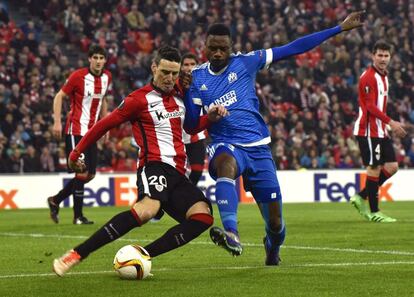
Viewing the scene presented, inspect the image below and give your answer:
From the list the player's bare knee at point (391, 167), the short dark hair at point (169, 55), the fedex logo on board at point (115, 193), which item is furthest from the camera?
the fedex logo on board at point (115, 193)

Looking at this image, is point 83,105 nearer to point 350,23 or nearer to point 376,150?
point 376,150

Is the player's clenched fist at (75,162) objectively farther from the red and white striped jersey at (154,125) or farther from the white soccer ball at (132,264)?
the white soccer ball at (132,264)

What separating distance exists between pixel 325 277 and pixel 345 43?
76.0 feet

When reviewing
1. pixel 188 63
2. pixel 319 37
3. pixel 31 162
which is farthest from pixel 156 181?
pixel 31 162

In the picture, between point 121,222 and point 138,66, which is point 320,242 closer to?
point 121,222

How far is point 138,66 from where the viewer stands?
27.2 meters

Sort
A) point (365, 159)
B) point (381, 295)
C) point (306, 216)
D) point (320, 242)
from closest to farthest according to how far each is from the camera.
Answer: point (381, 295) < point (320, 242) < point (365, 159) < point (306, 216)

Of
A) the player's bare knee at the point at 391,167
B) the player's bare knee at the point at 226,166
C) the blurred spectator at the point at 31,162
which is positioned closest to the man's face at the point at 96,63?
the player's bare knee at the point at 391,167

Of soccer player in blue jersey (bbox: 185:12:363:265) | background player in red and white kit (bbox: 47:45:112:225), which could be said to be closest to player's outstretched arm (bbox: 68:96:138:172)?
soccer player in blue jersey (bbox: 185:12:363:265)

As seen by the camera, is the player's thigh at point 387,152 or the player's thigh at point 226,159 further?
the player's thigh at point 387,152

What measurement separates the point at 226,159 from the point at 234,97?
0.63 meters

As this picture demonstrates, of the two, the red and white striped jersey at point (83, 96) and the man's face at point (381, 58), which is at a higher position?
the man's face at point (381, 58)

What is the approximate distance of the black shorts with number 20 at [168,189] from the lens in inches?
339

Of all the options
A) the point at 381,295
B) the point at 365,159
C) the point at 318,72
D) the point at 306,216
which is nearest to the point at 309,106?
the point at 318,72
